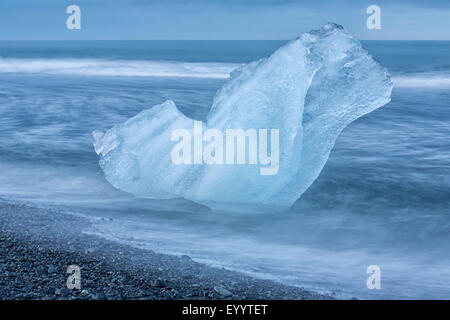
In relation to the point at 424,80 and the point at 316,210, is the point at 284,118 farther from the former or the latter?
the point at 424,80

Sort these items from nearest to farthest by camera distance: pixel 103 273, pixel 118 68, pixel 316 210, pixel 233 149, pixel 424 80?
pixel 103 273 < pixel 233 149 < pixel 316 210 < pixel 424 80 < pixel 118 68

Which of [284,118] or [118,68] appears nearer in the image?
[284,118]

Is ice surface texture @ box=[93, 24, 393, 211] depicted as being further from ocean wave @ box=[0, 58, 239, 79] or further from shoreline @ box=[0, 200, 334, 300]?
ocean wave @ box=[0, 58, 239, 79]

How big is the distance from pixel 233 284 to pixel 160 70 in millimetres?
25257

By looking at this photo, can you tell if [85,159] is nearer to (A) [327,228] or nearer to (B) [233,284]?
(A) [327,228]

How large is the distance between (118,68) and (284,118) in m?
24.9

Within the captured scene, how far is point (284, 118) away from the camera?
16.5ft

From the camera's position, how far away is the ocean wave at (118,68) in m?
25.7

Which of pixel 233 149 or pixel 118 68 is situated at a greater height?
pixel 118 68

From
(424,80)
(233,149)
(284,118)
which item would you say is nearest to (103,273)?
(233,149)

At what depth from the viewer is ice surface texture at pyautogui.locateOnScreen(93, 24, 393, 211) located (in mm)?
5031

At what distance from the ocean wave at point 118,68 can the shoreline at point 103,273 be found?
20.1 meters

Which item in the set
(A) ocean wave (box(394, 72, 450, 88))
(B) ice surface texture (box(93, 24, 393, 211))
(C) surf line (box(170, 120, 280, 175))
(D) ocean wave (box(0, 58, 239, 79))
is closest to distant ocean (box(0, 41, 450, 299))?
(B) ice surface texture (box(93, 24, 393, 211))
